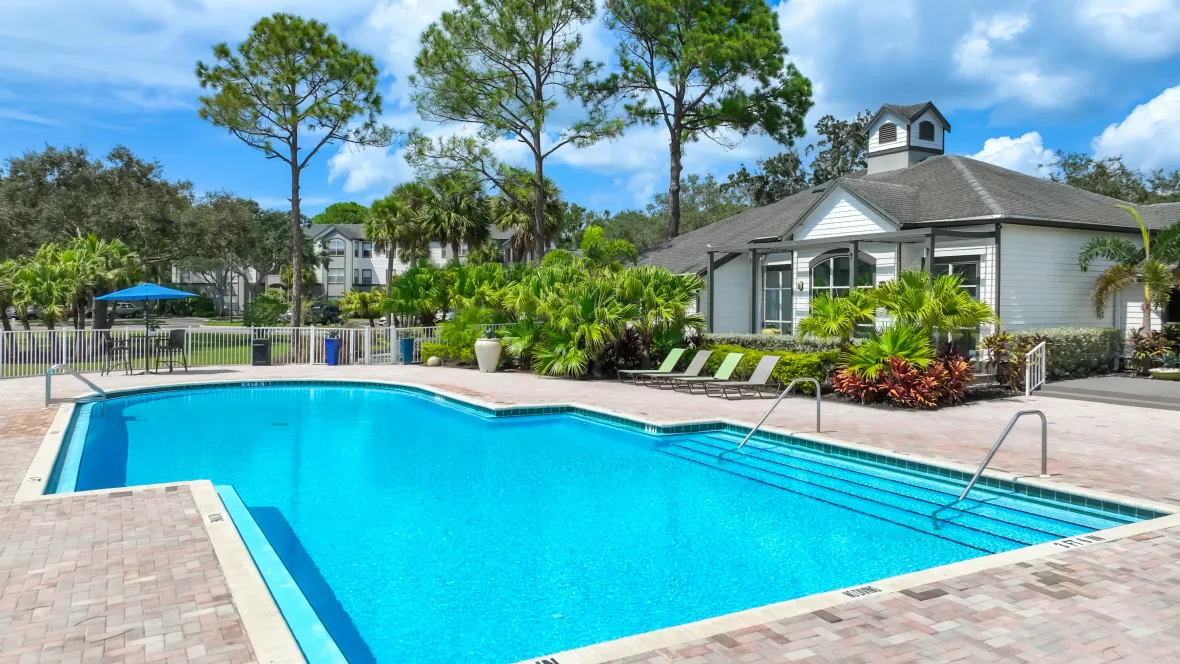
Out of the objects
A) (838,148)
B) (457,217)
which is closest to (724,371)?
(457,217)

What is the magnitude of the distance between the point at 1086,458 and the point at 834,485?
3012 mm

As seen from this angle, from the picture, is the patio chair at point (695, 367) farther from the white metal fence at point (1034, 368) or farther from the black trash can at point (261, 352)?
the black trash can at point (261, 352)

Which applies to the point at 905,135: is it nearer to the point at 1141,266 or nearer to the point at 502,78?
the point at 1141,266

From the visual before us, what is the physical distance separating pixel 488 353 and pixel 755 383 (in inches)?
330

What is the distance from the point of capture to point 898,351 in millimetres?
14000

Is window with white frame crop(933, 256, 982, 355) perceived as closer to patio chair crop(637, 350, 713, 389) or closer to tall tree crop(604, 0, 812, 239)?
patio chair crop(637, 350, 713, 389)

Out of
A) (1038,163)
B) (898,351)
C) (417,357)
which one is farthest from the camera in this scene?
(1038,163)

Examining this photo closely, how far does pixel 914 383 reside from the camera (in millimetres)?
13500

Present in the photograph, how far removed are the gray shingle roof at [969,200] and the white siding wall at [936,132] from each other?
83.6 inches

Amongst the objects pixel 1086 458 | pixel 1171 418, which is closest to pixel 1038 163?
pixel 1171 418

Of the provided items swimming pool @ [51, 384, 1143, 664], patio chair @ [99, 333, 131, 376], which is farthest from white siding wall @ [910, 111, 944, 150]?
patio chair @ [99, 333, 131, 376]

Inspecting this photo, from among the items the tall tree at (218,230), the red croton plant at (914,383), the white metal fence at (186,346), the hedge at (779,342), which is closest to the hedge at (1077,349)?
the red croton plant at (914,383)

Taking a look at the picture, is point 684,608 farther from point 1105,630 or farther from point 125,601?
point 125,601

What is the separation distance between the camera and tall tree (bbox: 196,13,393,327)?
2866 centimetres
